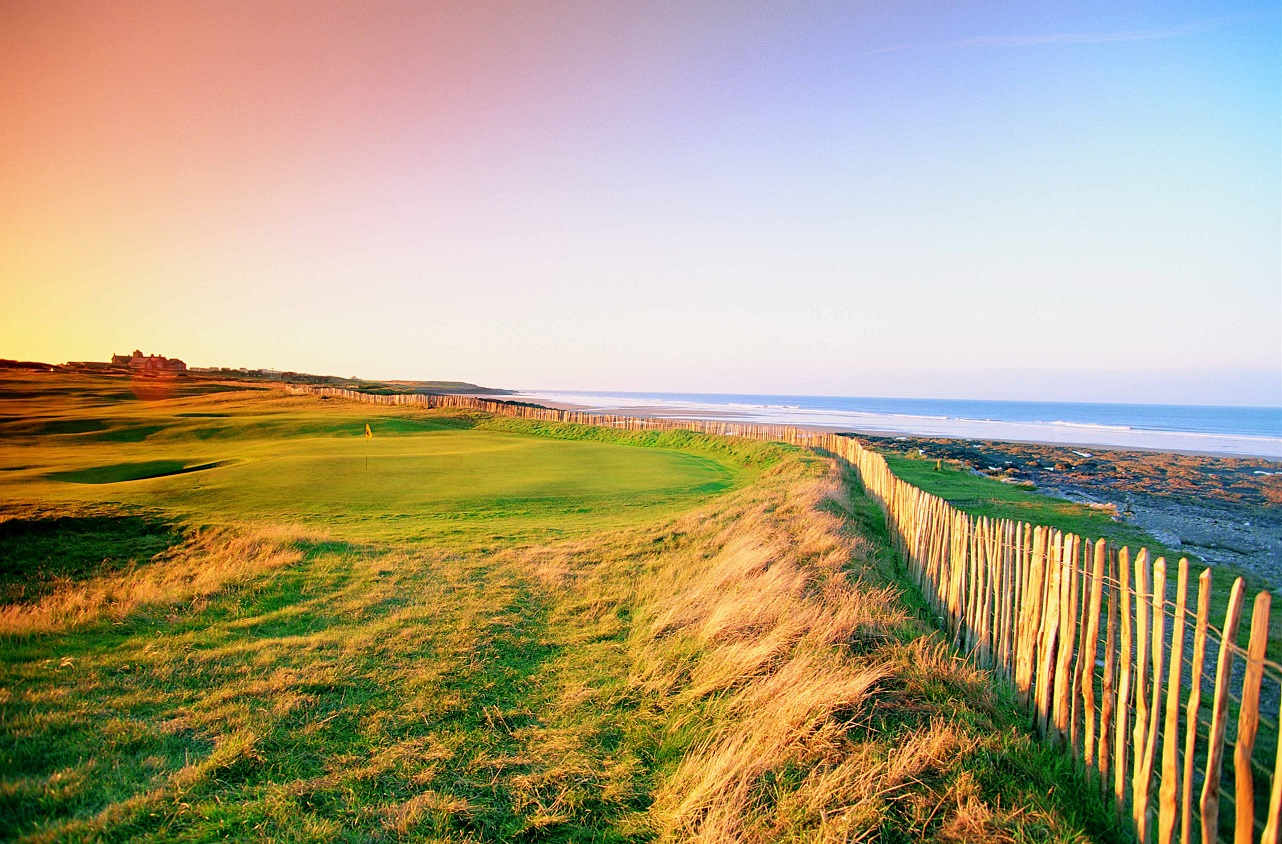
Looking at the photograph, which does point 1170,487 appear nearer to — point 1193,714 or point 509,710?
point 1193,714

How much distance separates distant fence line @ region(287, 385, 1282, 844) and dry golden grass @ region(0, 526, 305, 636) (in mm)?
8896

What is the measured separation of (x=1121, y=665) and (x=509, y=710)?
4.37m

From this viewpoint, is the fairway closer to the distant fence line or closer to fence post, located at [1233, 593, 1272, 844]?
the distant fence line

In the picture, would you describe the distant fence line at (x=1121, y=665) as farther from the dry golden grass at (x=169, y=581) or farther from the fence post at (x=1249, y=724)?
the dry golden grass at (x=169, y=581)

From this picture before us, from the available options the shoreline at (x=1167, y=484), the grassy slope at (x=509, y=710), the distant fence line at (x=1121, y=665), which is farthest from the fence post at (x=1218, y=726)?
the shoreline at (x=1167, y=484)

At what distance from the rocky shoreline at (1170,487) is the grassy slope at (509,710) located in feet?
39.8

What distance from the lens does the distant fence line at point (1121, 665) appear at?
2.94m

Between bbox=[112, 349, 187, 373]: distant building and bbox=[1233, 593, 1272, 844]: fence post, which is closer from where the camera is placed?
bbox=[1233, 593, 1272, 844]: fence post

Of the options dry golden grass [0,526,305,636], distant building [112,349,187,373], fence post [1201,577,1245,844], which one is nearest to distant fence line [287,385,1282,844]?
fence post [1201,577,1245,844]

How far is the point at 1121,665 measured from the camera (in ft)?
12.1

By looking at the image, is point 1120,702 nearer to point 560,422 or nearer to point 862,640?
point 862,640

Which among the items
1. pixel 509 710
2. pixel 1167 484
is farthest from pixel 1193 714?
pixel 1167 484

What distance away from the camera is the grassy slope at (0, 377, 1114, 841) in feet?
11.4

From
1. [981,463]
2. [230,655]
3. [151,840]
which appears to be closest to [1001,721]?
[151,840]
